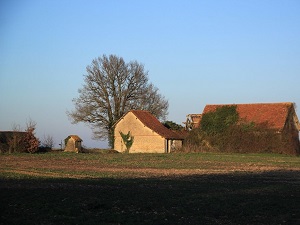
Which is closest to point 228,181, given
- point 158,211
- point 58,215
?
point 158,211

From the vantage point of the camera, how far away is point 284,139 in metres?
54.0

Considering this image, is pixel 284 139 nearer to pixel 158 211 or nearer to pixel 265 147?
pixel 265 147

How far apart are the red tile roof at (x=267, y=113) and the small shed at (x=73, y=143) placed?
1654 centimetres

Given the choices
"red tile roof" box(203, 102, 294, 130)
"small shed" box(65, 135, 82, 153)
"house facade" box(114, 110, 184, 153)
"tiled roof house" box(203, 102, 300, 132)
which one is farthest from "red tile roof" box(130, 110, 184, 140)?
"small shed" box(65, 135, 82, 153)

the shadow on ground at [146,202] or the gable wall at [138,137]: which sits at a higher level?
the gable wall at [138,137]

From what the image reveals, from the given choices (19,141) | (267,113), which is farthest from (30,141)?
(267,113)

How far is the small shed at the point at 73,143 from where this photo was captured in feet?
195

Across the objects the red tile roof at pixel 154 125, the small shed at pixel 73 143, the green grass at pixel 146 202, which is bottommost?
the green grass at pixel 146 202

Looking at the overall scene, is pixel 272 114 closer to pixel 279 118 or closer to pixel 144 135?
pixel 279 118

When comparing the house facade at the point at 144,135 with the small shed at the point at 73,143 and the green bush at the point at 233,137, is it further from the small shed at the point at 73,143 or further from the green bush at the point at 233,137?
the small shed at the point at 73,143

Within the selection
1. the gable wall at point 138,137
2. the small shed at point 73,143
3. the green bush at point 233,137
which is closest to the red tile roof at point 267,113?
the green bush at point 233,137

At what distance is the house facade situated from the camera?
60.7 meters

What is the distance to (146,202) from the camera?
14.4 metres

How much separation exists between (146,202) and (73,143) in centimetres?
4618
